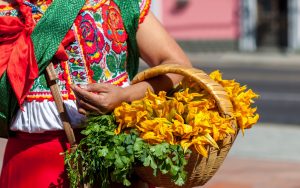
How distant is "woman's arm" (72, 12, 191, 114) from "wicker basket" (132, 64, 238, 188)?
0.23 feet

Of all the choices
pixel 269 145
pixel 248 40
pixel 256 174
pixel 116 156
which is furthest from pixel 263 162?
pixel 248 40

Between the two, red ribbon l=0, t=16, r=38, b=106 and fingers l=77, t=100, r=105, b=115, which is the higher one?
red ribbon l=0, t=16, r=38, b=106

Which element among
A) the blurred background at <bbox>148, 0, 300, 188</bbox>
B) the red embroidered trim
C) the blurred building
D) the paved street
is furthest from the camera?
the blurred building

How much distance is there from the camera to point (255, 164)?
805 centimetres

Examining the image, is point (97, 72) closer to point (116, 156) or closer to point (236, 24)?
point (116, 156)

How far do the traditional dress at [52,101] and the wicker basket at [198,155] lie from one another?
164 mm

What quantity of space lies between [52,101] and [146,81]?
28cm

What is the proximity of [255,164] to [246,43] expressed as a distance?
16.2 m

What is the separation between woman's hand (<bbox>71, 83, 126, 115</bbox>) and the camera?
2.42 metres

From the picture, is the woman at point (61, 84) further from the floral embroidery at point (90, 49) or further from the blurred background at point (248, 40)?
the blurred background at point (248, 40)

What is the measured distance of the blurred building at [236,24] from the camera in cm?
2403

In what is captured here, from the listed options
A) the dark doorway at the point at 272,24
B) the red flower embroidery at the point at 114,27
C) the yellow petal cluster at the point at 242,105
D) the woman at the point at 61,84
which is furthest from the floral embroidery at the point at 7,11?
the dark doorway at the point at 272,24

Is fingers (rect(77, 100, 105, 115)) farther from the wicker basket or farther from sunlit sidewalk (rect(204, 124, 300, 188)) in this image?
sunlit sidewalk (rect(204, 124, 300, 188))

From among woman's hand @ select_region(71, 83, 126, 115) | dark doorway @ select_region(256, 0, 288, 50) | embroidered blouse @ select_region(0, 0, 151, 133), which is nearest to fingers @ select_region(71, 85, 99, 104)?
woman's hand @ select_region(71, 83, 126, 115)
